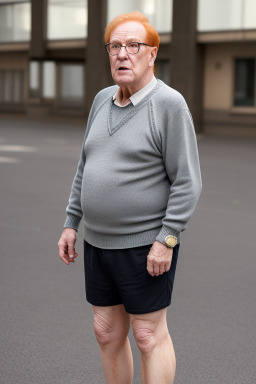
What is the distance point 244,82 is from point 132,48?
82.2ft

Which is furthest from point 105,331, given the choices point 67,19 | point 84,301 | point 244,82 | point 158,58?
point 67,19

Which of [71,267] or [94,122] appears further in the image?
[71,267]

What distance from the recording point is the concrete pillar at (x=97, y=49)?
30.1m

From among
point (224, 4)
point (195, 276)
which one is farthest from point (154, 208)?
point (224, 4)

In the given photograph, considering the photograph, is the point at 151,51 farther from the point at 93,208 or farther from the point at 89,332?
the point at 89,332

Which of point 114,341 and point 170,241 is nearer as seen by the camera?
point 170,241

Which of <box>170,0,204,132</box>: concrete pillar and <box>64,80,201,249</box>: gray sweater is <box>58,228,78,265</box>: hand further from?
<box>170,0,204,132</box>: concrete pillar

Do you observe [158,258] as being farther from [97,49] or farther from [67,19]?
[67,19]

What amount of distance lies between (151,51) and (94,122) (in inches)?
15.3

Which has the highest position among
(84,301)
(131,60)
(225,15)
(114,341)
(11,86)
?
(225,15)

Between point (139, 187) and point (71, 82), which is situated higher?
point (139, 187)

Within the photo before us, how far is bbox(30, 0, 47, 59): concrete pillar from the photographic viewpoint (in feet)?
108

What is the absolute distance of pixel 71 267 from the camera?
657 centimetres

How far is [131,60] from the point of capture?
291 cm
